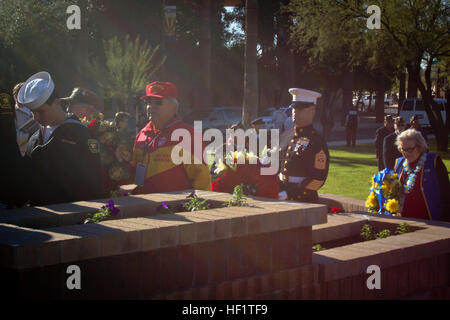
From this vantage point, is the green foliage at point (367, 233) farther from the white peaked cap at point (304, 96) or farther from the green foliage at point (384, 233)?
the white peaked cap at point (304, 96)

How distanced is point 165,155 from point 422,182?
250cm

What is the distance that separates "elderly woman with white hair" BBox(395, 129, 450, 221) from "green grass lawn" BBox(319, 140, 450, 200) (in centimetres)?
509

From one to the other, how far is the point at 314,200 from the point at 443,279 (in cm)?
198

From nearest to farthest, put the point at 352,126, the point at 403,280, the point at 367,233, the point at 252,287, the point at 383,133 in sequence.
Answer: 1. the point at 252,287
2. the point at 403,280
3. the point at 367,233
4. the point at 383,133
5. the point at 352,126

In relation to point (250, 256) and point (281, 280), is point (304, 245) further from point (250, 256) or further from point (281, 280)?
point (250, 256)

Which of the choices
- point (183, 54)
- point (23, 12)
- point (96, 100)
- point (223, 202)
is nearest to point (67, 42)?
point (23, 12)

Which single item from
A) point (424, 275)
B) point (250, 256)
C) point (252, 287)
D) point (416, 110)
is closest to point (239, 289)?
point (252, 287)

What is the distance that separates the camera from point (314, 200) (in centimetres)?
650

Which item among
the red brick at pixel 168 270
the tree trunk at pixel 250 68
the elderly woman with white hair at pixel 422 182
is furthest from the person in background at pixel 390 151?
the tree trunk at pixel 250 68

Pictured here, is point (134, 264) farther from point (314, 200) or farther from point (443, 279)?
point (314, 200)

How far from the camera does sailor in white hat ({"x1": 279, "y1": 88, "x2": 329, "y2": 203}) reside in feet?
21.3

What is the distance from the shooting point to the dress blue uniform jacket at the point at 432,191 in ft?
20.1

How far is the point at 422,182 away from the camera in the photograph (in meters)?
6.29

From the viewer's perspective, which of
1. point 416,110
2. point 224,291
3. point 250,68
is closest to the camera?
point 224,291
